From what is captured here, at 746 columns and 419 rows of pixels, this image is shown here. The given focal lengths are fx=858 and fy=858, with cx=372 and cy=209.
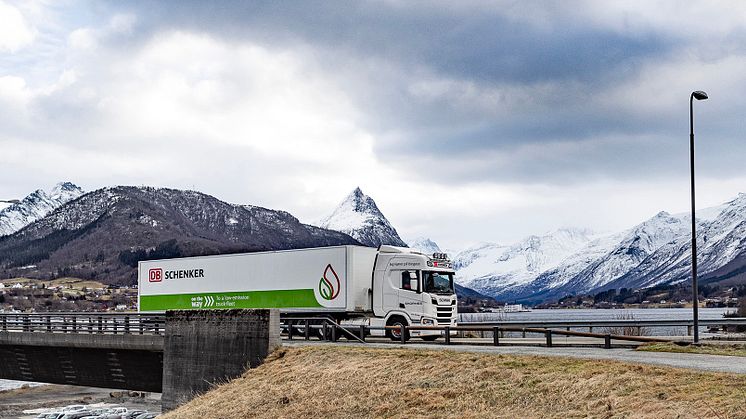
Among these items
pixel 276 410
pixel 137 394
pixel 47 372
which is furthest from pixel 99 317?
pixel 137 394

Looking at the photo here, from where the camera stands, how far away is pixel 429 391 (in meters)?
21.9

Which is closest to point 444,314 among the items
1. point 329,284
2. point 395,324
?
point 395,324

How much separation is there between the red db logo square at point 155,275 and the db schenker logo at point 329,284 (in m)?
10.4

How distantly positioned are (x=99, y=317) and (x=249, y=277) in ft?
22.7

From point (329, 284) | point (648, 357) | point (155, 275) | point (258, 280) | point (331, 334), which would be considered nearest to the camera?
point (648, 357)

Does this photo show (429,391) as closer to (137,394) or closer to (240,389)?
(240,389)

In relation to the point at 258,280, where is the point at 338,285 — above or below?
below

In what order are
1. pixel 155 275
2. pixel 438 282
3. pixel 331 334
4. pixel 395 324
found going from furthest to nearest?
pixel 155 275 < pixel 438 282 < pixel 395 324 < pixel 331 334

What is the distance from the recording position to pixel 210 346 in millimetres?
30750

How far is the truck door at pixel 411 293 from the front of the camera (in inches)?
1325

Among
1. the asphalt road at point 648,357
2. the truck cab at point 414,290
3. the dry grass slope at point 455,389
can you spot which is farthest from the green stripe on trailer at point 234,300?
the asphalt road at point 648,357

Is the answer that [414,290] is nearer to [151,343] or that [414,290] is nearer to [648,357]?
[151,343]

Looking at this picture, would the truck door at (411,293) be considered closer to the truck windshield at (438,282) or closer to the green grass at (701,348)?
the truck windshield at (438,282)

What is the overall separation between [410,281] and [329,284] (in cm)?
376
